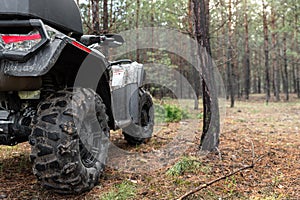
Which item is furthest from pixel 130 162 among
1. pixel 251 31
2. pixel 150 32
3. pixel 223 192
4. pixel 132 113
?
pixel 251 31

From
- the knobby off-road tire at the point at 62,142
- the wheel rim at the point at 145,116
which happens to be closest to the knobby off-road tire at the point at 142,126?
the wheel rim at the point at 145,116

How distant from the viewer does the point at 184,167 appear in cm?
348

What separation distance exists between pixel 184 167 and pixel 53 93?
1.57m

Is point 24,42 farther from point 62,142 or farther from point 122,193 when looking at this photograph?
point 122,193

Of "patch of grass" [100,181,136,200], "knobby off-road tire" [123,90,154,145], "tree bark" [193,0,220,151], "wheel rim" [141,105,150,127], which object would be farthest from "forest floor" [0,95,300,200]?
"wheel rim" [141,105,150,127]

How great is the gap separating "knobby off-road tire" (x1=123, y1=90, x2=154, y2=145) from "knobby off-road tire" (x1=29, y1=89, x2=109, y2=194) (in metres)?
2.10

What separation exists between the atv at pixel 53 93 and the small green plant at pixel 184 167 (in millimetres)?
733

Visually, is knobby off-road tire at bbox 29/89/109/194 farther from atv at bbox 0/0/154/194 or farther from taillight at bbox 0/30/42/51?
taillight at bbox 0/30/42/51

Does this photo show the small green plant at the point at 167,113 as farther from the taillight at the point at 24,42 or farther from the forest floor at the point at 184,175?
the taillight at the point at 24,42

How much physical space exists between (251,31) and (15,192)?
3645 centimetres

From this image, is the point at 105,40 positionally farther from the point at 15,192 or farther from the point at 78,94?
the point at 15,192

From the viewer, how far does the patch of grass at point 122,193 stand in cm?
274

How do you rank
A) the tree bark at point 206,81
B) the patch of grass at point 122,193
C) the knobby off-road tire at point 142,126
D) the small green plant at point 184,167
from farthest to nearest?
the knobby off-road tire at point 142,126
the tree bark at point 206,81
the small green plant at point 184,167
the patch of grass at point 122,193

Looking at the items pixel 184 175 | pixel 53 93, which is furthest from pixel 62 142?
pixel 184 175
